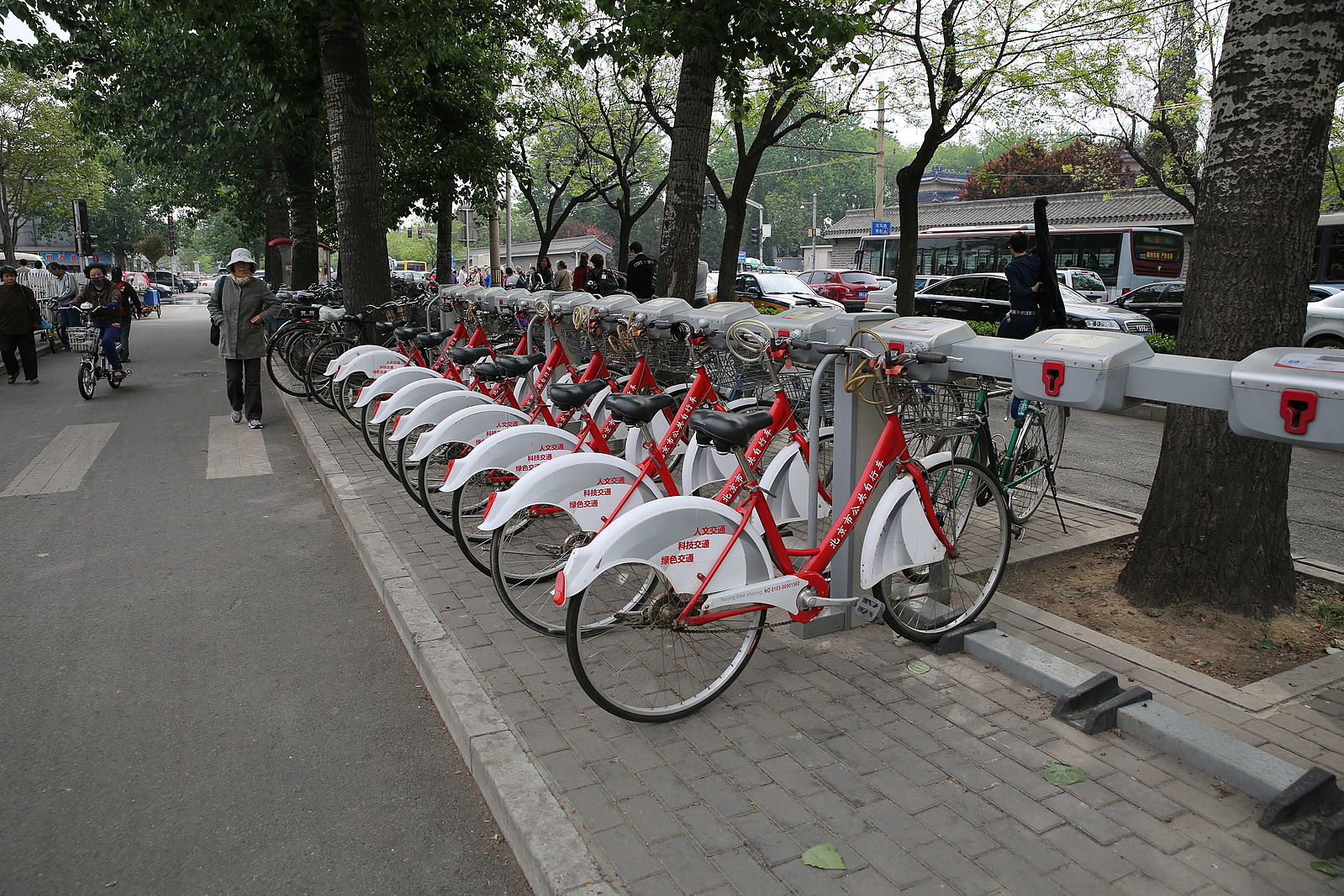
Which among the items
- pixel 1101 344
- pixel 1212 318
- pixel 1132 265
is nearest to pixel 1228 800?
pixel 1101 344

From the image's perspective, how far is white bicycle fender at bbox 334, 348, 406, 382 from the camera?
Answer: 7.12 metres

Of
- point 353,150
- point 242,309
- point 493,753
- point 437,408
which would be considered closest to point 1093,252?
point 353,150

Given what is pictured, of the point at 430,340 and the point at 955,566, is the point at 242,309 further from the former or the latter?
the point at 955,566

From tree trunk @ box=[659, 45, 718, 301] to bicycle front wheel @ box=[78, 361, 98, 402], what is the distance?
7.97 metres

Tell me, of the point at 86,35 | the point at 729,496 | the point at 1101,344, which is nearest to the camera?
the point at 1101,344

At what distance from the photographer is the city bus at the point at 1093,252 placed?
83.4ft

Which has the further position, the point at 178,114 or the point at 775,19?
the point at 178,114

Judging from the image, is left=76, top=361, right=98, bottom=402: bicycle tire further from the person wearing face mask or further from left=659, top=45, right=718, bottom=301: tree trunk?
left=659, top=45, right=718, bottom=301: tree trunk

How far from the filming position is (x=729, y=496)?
3635 millimetres

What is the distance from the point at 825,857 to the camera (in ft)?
8.50

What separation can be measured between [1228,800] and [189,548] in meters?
5.58

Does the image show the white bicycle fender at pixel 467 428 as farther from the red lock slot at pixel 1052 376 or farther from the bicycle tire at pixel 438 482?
the red lock slot at pixel 1052 376

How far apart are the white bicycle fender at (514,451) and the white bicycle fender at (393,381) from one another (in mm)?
1876

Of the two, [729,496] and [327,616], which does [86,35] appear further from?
[729,496]
